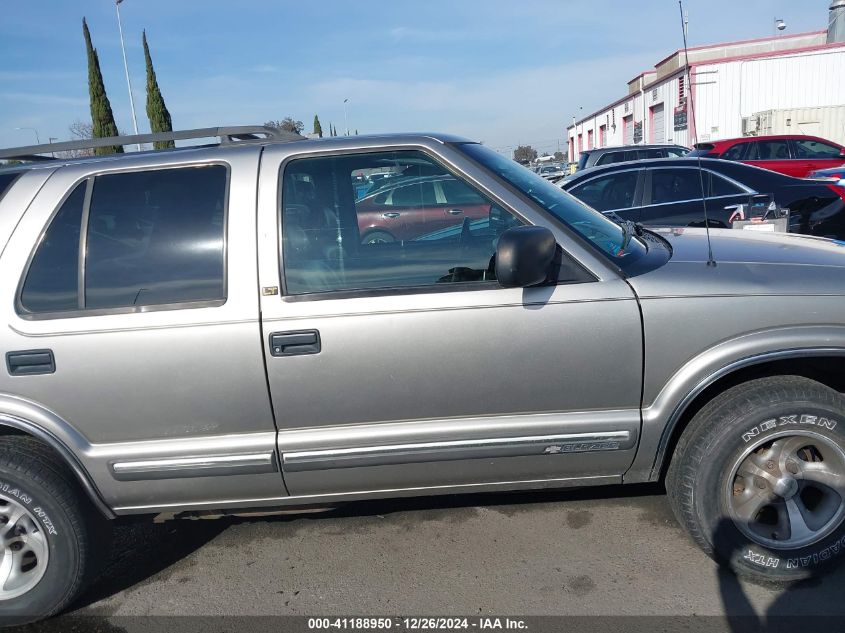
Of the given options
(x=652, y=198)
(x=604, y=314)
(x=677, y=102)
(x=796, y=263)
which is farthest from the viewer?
(x=677, y=102)

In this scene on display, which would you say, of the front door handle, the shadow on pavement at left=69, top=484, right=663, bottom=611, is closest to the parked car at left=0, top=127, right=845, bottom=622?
the front door handle

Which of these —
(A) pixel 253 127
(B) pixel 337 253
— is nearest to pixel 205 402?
(B) pixel 337 253

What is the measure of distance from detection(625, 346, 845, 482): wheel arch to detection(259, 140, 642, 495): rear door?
14 cm

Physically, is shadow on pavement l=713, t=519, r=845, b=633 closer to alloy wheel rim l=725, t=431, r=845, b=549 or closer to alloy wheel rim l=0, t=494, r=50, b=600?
alloy wheel rim l=725, t=431, r=845, b=549

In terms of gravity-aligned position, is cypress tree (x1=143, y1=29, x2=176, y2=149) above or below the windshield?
above

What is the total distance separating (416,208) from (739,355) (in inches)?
58.5

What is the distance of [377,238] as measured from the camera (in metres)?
2.87

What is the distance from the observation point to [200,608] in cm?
289

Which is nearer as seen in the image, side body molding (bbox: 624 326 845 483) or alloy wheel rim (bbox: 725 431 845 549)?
side body molding (bbox: 624 326 845 483)

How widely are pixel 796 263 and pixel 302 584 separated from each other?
102 inches

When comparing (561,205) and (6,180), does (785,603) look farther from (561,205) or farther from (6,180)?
(6,180)

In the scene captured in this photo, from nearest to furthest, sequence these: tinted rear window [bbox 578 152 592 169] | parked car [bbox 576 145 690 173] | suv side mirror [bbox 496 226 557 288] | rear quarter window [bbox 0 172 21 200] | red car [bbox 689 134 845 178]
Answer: suv side mirror [bbox 496 226 557 288] → rear quarter window [bbox 0 172 21 200] → red car [bbox 689 134 845 178] → parked car [bbox 576 145 690 173] → tinted rear window [bbox 578 152 592 169]

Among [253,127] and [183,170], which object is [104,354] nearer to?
[183,170]

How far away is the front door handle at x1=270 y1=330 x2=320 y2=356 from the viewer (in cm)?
259
